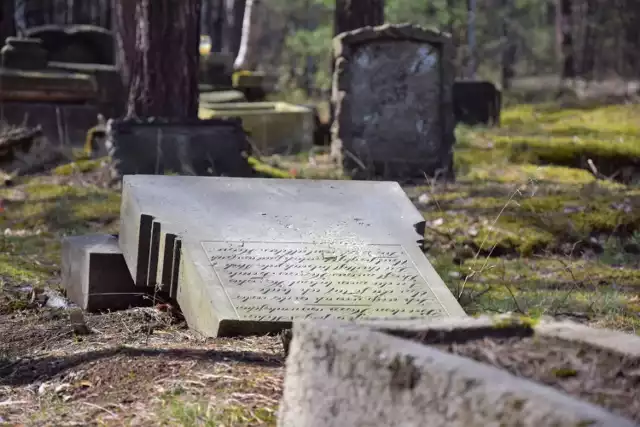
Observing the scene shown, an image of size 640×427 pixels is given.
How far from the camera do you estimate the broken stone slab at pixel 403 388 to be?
72.0 inches

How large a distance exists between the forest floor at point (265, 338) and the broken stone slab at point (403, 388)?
1.71 ft

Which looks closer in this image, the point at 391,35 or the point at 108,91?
the point at 391,35

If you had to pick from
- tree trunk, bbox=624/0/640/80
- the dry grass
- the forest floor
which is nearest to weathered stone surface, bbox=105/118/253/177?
the forest floor

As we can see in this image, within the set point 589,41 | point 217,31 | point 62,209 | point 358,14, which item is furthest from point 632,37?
point 62,209

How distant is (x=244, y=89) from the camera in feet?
54.9

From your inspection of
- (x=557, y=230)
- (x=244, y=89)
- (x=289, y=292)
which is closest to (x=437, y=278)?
(x=289, y=292)

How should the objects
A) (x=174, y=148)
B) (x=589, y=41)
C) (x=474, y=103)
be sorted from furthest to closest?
(x=589, y=41) → (x=474, y=103) → (x=174, y=148)

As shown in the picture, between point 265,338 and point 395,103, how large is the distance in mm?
6456

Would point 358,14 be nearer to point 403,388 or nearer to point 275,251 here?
point 275,251

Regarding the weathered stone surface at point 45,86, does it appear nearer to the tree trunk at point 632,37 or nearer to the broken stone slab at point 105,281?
the broken stone slab at point 105,281

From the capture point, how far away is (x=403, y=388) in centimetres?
212

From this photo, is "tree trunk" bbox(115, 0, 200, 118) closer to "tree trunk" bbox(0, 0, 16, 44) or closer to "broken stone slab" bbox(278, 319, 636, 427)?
"broken stone slab" bbox(278, 319, 636, 427)

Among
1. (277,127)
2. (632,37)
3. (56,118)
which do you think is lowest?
(56,118)

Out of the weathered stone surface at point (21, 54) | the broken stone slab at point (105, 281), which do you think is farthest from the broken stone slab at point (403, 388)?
the weathered stone surface at point (21, 54)
